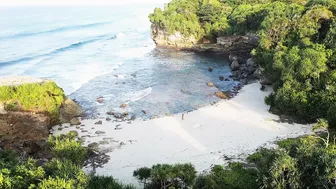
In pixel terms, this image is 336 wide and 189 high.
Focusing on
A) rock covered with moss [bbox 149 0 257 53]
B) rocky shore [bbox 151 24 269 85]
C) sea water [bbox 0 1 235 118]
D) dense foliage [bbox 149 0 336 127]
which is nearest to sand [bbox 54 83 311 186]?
dense foliage [bbox 149 0 336 127]

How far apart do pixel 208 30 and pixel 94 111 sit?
128 ft

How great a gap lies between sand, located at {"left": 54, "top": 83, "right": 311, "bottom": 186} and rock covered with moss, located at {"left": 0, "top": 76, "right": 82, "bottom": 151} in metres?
2.34

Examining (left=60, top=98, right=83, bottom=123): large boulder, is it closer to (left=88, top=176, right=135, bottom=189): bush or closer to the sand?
the sand

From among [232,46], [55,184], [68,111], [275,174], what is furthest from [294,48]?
[55,184]

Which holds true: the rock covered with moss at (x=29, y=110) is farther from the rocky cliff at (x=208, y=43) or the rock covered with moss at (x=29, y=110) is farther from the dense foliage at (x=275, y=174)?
the rocky cliff at (x=208, y=43)

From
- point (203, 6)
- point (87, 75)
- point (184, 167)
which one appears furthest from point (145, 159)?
point (203, 6)

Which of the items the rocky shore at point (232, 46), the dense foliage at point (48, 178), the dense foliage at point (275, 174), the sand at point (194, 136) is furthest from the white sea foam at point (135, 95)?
the dense foliage at point (48, 178)

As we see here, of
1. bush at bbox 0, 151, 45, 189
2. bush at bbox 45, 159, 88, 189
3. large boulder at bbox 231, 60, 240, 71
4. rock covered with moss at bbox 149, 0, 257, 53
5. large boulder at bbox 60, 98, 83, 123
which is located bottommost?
large boulder at bbox 60, 98, 83, 123

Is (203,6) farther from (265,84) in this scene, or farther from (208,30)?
(265,84)

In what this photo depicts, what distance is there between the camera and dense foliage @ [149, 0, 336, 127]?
31.0 metres

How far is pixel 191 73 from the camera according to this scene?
182 feet

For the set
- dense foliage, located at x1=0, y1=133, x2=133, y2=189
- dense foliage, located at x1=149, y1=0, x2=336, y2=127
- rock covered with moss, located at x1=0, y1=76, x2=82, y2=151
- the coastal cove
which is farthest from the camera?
dense foliage, located at x1=149, y1=0, x2=336, y2=127

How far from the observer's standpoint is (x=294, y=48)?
36375 millimetres

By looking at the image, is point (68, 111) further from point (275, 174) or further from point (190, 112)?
point (275, 174)
